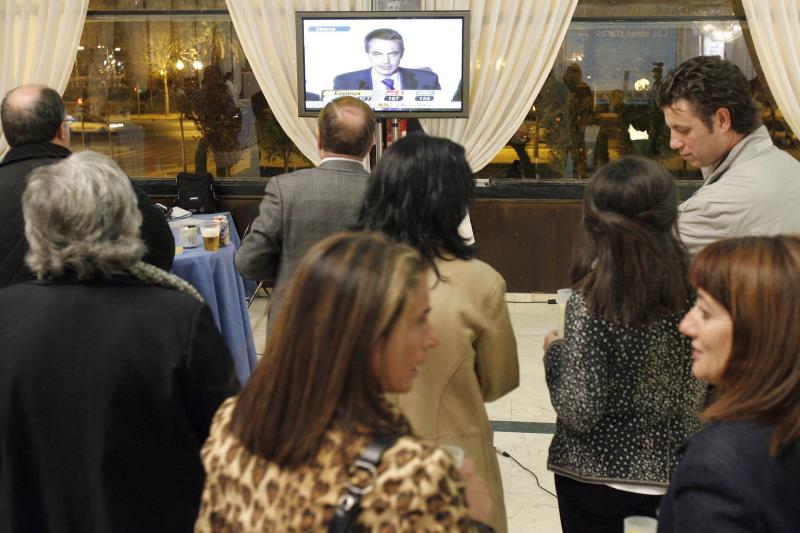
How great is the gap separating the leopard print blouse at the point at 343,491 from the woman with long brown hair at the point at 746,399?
340 mm

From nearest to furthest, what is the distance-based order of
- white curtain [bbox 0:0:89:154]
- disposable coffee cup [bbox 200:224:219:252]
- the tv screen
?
disposable coffee cup [bbox 200:224:219:252] → the tv screen → white curtain [bbox 0:0:89:154]

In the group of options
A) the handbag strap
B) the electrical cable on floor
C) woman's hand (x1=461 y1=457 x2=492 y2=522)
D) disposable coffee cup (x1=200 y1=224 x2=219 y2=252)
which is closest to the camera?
the handbag strap

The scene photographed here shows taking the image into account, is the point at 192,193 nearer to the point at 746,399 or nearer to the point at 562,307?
the point at 562,307

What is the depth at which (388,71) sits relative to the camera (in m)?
5.54

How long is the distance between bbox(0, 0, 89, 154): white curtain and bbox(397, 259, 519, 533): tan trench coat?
5.28 meters

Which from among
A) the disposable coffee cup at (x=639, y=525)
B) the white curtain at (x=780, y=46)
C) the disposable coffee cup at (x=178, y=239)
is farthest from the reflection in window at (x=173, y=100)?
the disposable coffee cup at (x=639, y=525)

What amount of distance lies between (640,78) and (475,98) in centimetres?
122

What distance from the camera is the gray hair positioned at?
5.74ft

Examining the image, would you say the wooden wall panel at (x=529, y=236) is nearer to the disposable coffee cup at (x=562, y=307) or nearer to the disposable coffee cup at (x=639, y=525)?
the disposable coffee cup at (x=562, y=307)

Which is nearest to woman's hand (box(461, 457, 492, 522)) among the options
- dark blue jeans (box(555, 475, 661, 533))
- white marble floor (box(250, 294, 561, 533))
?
dark blue jeans (box(555, 475, 661, 533))

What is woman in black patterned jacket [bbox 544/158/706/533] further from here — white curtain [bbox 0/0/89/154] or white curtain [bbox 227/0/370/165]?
white curtain [bbox 0/0/89/154]

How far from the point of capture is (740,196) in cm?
232

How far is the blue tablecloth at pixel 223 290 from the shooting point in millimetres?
4336

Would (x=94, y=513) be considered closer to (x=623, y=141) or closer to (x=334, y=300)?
(x=334, y=300)
